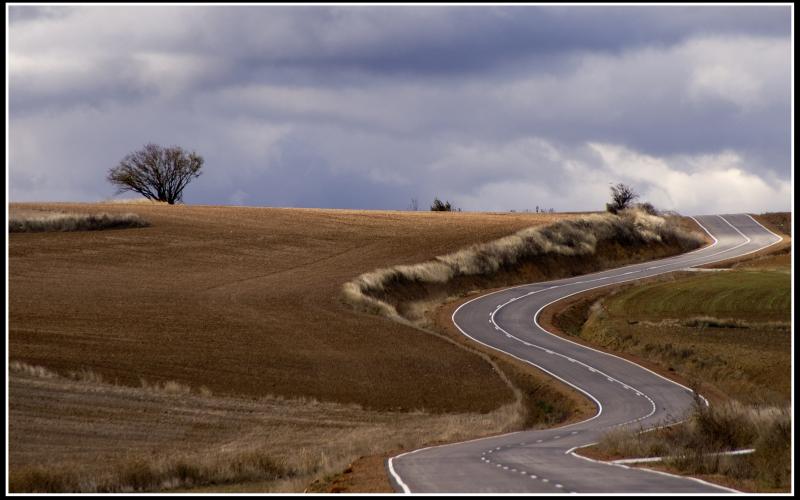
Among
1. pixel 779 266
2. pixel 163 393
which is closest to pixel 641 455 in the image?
pixel 163 393

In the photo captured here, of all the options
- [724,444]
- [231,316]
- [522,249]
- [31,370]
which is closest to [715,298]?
[522,249]

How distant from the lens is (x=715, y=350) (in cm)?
5272

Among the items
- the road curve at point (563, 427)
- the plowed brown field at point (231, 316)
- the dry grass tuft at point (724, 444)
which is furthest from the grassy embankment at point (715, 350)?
the plowed brown field at point (231, 316)

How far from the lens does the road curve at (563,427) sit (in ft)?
64.2

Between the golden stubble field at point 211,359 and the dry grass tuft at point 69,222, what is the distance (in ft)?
5.50

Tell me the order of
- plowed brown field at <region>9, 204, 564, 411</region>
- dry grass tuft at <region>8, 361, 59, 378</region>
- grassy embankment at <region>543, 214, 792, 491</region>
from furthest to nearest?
1. plowed brown field at <region>9, 204, 564, 411</region>
2. dry grass tuft at <region>8, 361, 59, 378</region>
3. grassy embankment at <region>543, 214, 792, 491</region>

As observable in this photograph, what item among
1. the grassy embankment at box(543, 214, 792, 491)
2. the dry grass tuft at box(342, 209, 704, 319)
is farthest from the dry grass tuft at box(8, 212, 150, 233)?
the grassy embankment at box(543, 214, 792, 491)

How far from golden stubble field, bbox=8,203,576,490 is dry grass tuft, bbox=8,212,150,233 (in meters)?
1.68

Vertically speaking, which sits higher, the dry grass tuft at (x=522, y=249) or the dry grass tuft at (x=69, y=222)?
the dry grass tuft at (x=69, y=222)

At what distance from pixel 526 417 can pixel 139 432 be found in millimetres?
15855

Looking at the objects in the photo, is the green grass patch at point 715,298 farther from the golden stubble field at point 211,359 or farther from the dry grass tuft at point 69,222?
the dry grass tuft at point 69,222

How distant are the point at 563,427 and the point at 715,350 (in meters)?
18.2

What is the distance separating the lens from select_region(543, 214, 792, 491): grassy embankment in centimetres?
2499

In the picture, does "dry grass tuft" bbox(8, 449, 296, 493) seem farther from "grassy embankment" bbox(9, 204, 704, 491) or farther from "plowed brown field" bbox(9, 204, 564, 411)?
"plowed brown field" bbox(9, 204, 564, 411)
